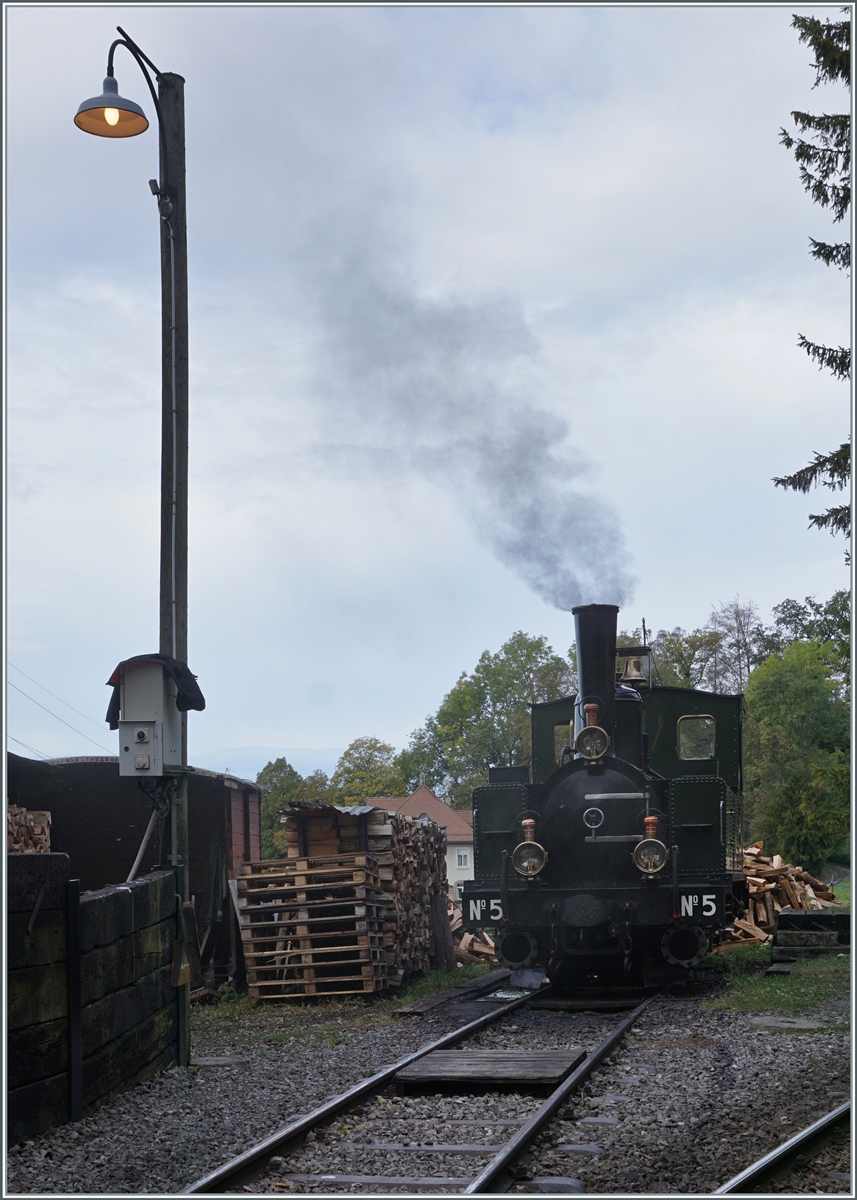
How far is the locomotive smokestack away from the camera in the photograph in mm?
11555

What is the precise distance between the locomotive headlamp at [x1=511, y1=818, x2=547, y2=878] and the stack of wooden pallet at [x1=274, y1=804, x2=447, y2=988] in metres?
2.71

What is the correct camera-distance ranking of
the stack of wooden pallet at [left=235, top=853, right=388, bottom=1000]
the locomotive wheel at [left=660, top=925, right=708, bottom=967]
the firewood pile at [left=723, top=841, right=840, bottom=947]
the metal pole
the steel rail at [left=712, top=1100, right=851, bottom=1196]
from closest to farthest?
the steel rail at [left=712, top=1100, right=851, bottom=1196] → the metal pole → the locomotive wheel at [left=660, top=925, right=708, bottom=967] → the stack of wooden pallet at [left=235, top=853, right=388, bottom=1000] → the firewood pile at [left=723, top=841, right=840, bottom=947]

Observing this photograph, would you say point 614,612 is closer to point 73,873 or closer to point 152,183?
point 152,183

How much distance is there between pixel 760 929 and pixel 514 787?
8.18 m

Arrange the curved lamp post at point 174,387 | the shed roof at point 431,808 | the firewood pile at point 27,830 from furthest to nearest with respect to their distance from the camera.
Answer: the shed roof at point 431,808
the firewood pile at point 27,830
the curved lamp post at point 174,387

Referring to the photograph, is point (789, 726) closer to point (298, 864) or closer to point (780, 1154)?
point (298, 864)

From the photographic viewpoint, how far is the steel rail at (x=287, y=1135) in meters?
5.05

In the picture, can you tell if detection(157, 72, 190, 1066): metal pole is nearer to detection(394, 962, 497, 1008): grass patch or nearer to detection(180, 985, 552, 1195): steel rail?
detection(180, 985, 552, 1195): steel rail

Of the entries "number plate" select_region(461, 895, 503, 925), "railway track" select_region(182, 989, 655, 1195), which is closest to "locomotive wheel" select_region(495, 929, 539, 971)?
"number plate" select_region(461, 895, 503, 925)

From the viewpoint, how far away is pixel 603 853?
1159cm

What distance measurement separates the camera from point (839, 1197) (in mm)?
4719

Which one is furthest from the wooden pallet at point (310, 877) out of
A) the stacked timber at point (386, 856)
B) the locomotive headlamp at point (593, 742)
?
the locomotive headlamp at point (593, 742)

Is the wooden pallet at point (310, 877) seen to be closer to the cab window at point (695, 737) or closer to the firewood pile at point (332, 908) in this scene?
the firewood pile at point (332, 908)

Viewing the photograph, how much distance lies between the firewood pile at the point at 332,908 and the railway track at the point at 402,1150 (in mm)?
5611
